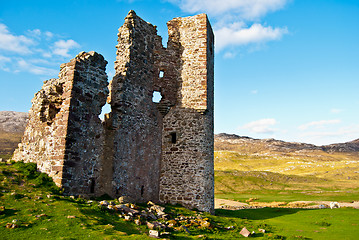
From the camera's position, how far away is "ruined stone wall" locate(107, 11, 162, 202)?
51.0ft

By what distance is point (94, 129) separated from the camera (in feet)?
45.5

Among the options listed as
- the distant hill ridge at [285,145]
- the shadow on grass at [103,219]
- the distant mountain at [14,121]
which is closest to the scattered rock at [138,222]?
the shadow on grass at [103,219]

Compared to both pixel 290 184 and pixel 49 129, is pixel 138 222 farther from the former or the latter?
pixel 290 184

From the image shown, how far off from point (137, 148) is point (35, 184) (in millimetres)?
6159

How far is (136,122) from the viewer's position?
55.2 ft

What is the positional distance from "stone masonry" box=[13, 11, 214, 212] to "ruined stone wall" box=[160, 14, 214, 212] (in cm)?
→ 6

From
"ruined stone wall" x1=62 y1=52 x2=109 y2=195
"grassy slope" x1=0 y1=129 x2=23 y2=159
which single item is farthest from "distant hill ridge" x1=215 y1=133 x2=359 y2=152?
"ruined stone wall" x1=62 y1=52 x2=109 y2=195

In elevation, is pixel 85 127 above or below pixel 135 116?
below

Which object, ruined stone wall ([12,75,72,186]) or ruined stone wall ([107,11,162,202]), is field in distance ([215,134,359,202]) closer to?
ruined stone wall ([107,11,162,202])

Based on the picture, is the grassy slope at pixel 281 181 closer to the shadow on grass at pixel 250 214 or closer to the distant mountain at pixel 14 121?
the shadow on grass at pixel 250 214

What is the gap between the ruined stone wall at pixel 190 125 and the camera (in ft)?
59.7

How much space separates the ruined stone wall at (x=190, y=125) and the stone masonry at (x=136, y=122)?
6 cm

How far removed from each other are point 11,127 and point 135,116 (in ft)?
181

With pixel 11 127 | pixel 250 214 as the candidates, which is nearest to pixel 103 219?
pixel 250 214
